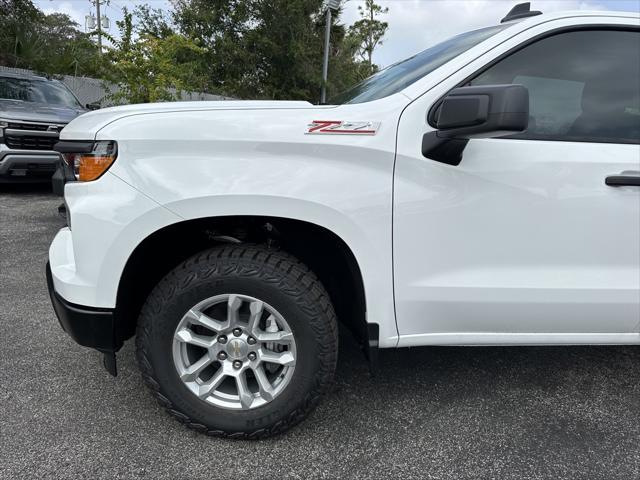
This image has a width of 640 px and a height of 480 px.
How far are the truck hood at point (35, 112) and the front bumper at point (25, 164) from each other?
1.47 feet

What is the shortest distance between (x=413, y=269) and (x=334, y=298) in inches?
19.3

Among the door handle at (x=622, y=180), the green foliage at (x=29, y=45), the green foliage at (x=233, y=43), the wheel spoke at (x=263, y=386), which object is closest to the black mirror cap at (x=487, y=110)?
the door handle at (x=622, y=180)

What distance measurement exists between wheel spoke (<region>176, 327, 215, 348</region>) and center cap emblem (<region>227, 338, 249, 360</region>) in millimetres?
79

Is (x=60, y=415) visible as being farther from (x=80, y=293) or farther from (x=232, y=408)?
(x=232, y=408)

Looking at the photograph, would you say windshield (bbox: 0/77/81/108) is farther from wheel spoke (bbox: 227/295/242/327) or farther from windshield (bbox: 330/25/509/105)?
wheel spoke (bbox: 227/295/242/327)

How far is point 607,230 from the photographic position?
203cm

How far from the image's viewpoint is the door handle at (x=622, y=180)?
6.54ft

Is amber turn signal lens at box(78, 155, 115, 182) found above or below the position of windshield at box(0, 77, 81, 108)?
below

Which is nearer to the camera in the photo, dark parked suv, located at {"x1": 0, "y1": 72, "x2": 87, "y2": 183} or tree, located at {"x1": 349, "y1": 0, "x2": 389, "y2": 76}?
dark parked suv, located at {"x1": 0, "y1": 72, "x2": 87, "y2": 183}

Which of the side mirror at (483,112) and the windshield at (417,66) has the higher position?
the windshield at (417,66)

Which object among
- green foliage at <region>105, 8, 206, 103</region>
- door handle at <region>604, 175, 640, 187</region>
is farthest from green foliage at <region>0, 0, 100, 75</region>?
door handle at <region>604, 175, 640, 187</region>

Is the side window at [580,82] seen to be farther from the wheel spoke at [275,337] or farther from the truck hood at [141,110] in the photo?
the wheel spoke at [275,337]

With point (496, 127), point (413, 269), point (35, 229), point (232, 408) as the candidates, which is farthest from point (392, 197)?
point (35, 229)

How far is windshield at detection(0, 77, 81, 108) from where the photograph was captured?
7797mm
